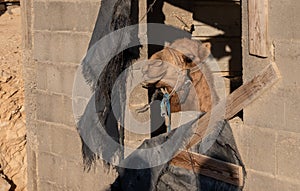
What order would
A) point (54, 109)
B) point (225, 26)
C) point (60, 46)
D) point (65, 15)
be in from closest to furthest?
point (65, 15)
point (60, 46)
point (54, 109)
point (225, 26)

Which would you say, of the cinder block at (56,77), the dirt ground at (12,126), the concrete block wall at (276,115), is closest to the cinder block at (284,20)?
the concrete block wall at (276,115)

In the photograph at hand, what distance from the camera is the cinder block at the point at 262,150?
4.73 meters

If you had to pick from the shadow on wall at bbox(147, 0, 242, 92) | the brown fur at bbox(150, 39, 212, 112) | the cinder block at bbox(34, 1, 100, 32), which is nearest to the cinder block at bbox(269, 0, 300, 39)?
the brown fur at bbox(150, 39, 212, 112)

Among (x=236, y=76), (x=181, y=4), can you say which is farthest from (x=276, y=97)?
(x=236, y=76)

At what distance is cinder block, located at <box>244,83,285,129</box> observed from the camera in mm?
4648

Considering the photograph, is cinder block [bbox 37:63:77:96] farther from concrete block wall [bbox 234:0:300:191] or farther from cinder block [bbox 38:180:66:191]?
concrete block wall [bbox 234:0:300:191]

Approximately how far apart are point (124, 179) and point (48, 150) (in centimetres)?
154

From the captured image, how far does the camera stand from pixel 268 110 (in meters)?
4.76

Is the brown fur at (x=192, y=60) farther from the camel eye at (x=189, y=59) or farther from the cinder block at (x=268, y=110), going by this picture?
the cinder block at (x=268, y=110)

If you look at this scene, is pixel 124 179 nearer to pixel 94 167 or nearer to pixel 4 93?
pixel 94 167

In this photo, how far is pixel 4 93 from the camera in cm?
804

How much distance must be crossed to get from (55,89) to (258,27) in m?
3.04

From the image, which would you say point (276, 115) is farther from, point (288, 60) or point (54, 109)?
point (54, 109)

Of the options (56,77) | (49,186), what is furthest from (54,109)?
(49,186)
